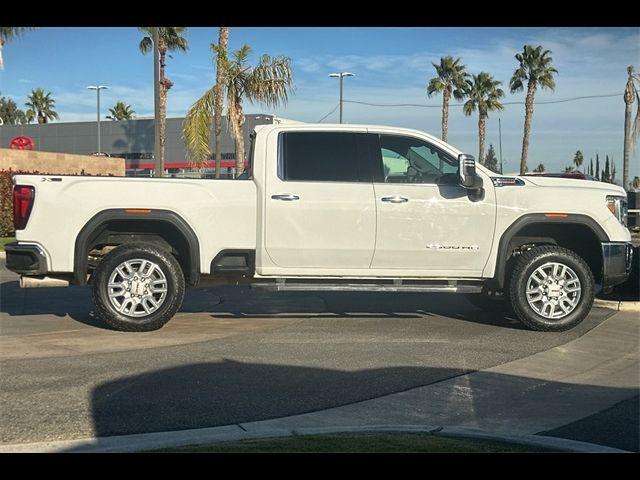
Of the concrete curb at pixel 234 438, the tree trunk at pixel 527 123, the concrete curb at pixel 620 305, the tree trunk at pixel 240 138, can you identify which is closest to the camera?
the concrete curb at pixel 234 438

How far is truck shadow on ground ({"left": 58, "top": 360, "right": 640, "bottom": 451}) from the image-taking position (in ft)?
15.7

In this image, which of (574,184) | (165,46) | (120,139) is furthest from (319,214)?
(120,139)

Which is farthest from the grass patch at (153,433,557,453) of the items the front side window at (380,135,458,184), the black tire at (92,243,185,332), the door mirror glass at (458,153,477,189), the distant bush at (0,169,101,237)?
the distant bush at (0,169,101,237)

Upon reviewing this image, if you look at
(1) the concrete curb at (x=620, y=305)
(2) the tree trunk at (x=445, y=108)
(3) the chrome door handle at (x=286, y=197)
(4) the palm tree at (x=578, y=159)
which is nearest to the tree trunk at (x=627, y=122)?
(2) the tree trunk at (x=445, y=108)

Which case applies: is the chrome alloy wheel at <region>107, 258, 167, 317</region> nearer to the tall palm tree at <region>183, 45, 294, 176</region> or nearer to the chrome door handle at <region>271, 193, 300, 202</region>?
the chrome door handle at <region>271, 193, 300, 202</region>

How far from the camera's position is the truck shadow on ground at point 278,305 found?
885 cm

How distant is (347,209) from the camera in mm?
7562

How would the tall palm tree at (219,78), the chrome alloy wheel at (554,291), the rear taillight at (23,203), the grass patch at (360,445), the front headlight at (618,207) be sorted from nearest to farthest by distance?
the grass patch at (360,445) → the rear taillight at (23,203) → the chrome alloy wheel at (554,291) → the front headlight at (618,207) → the tall palm tree at (219,78)

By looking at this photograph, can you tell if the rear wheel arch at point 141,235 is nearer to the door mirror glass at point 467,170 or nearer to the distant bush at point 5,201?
the door mirror glass at point 467,170

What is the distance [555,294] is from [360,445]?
4487 mm

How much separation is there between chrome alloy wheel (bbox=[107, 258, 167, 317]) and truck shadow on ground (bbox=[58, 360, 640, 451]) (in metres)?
1.47

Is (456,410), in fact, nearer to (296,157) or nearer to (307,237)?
→ (307,237)

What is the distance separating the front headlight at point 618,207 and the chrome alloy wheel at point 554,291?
875mm
